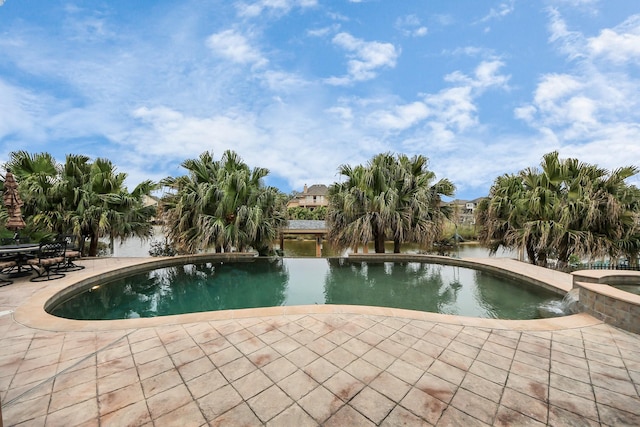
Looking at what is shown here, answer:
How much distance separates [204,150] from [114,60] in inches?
139

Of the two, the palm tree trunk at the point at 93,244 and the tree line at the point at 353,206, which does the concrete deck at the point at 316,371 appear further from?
the palm tree trunk at the point at 93,244

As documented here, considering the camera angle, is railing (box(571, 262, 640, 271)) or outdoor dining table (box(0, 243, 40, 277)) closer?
outdoor dining table (box(0, 243, 40, 277))

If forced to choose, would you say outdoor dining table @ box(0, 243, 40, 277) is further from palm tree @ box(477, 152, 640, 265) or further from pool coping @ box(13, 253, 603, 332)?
palm tree @ box(477, 152, 640, 265)

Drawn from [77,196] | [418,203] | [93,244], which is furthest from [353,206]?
[93,244]

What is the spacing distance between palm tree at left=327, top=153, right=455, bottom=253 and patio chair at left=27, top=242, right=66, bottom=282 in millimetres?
7970

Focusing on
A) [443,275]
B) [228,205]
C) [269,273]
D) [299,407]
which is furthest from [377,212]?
[299,407]

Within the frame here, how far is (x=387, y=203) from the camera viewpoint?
9703mm

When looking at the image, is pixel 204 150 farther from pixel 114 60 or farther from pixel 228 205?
pixel 114 60

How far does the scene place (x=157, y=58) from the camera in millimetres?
8500

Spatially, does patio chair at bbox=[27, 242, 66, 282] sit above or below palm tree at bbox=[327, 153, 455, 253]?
below

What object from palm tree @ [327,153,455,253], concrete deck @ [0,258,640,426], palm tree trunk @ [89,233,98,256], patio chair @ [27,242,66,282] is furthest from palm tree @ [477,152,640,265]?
palm tree trunk @ [89,233,98,256]

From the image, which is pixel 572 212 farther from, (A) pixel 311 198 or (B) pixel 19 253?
(A) pixel 311 198

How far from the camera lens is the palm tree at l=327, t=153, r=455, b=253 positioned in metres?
9.82

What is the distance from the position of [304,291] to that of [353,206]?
4.72 m
